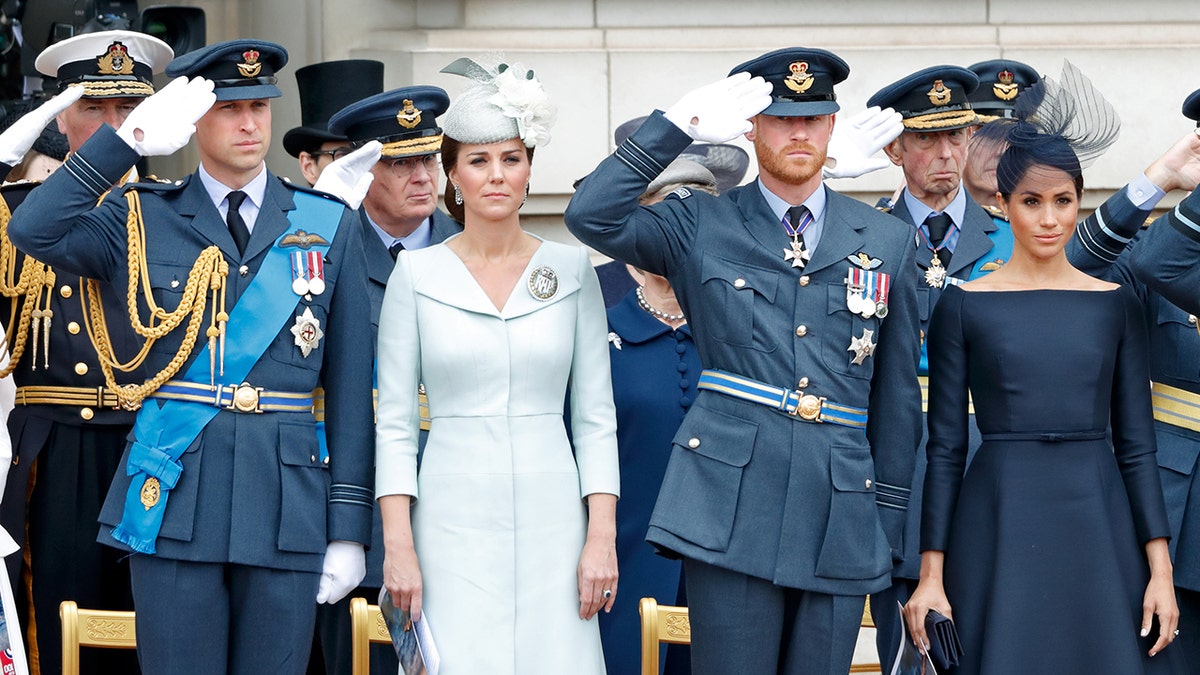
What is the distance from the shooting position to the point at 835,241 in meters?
4.49

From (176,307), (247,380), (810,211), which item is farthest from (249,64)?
(810,211)

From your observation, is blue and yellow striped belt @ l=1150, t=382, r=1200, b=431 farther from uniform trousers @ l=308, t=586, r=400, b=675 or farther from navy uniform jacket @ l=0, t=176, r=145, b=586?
navy uniform jacket @ l=0, t=176, r=145, b=586

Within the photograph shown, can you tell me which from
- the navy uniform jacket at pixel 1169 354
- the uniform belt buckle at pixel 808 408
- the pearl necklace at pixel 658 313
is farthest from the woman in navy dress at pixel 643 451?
the navy uniform jacket at pixel 1169 354

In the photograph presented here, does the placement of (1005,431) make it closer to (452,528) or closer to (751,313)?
(751,313)

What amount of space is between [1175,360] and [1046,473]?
676 mm

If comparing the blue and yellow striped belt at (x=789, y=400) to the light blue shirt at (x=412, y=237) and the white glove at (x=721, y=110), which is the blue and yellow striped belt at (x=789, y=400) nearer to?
the white glove at (x=721, y=110)

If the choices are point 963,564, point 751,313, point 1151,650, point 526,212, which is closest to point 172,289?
point 751,313

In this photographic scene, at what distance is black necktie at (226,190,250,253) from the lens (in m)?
4.68

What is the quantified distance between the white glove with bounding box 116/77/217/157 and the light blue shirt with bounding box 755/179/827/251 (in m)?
1.27

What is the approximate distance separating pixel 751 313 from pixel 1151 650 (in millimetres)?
1153

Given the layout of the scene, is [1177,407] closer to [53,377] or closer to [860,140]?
[860,140]

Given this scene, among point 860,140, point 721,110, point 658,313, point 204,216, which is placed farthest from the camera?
point 658,313

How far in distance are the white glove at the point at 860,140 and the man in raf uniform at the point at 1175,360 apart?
1.76 feet

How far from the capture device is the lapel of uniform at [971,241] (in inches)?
218
